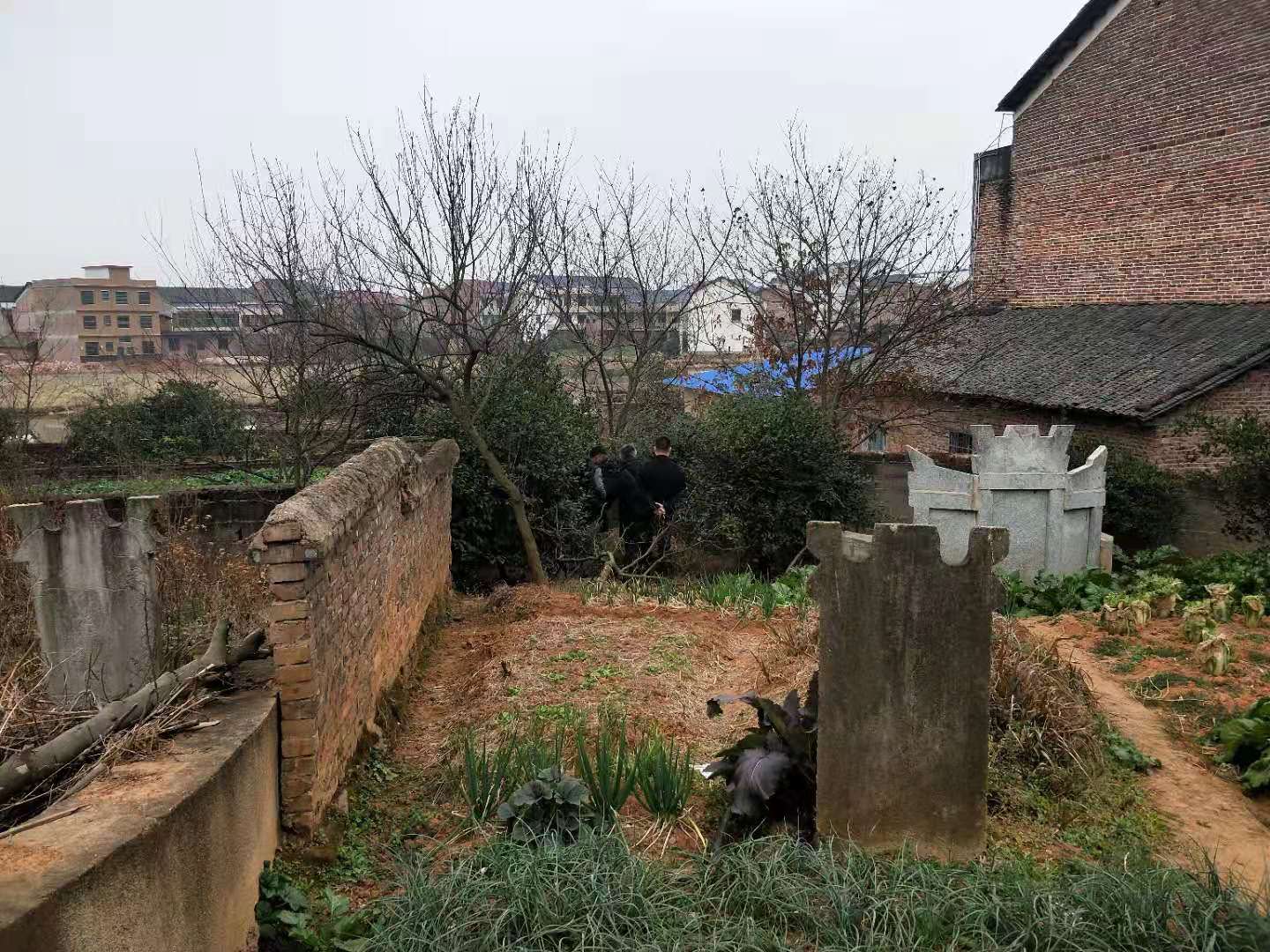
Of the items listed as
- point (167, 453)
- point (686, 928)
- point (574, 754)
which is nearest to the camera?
point (686, 928)

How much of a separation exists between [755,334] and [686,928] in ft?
52.0

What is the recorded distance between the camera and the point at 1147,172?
19.1m

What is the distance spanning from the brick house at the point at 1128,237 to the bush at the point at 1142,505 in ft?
3.00

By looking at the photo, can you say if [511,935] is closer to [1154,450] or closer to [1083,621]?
[1083,621]

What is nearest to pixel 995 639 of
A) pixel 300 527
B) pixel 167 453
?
pixel 300 527

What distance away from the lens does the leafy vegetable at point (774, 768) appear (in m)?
4.79

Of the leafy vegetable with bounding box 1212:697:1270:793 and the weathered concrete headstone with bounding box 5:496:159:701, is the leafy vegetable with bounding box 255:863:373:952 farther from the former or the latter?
the leafy vegetable with bounding box 1212:697:1270:793

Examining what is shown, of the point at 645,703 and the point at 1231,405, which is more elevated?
the point at 1231,405

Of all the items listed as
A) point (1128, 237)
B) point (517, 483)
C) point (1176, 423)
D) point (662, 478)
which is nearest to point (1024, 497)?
point (662, 478)

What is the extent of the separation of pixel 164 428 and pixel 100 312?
43.8 meters

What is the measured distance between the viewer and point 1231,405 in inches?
589

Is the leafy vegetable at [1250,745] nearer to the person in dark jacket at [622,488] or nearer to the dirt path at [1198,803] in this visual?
the dirt path at [1198,803]

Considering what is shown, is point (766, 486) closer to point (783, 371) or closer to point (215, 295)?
point (783, 371)

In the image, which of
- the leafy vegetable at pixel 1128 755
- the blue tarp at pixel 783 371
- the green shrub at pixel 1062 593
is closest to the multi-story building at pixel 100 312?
the blue tarp at pixel 783 371
